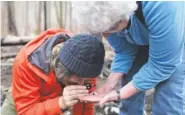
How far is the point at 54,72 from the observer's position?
233 cm

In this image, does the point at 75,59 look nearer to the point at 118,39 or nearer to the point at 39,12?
the point at 118,39

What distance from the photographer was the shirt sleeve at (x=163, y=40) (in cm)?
199

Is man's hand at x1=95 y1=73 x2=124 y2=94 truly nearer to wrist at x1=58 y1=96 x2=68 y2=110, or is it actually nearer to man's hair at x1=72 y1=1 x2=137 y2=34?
wrist at x1=58 y1=96 x2=68 y2=110

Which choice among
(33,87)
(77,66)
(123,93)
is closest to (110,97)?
(123,93)

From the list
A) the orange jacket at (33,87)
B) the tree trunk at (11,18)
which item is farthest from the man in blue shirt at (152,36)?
the tree trunk at (11,18)

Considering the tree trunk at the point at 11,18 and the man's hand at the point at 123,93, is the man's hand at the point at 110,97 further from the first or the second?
the tree trunk at the point at 11,18

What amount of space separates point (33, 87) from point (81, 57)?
0.42 metres

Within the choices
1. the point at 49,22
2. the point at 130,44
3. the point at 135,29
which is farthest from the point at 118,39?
the point at 49,22

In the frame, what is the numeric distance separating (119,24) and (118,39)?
1.27 feet

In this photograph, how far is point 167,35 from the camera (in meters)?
2.02

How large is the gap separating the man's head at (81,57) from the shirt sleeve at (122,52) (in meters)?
0.34

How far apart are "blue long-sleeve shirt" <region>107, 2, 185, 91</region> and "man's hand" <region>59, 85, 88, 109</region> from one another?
11.0 inches

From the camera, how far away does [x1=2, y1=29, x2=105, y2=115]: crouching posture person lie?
6.99ft

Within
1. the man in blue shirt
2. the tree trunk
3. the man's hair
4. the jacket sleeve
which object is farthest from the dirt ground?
the man's hair
